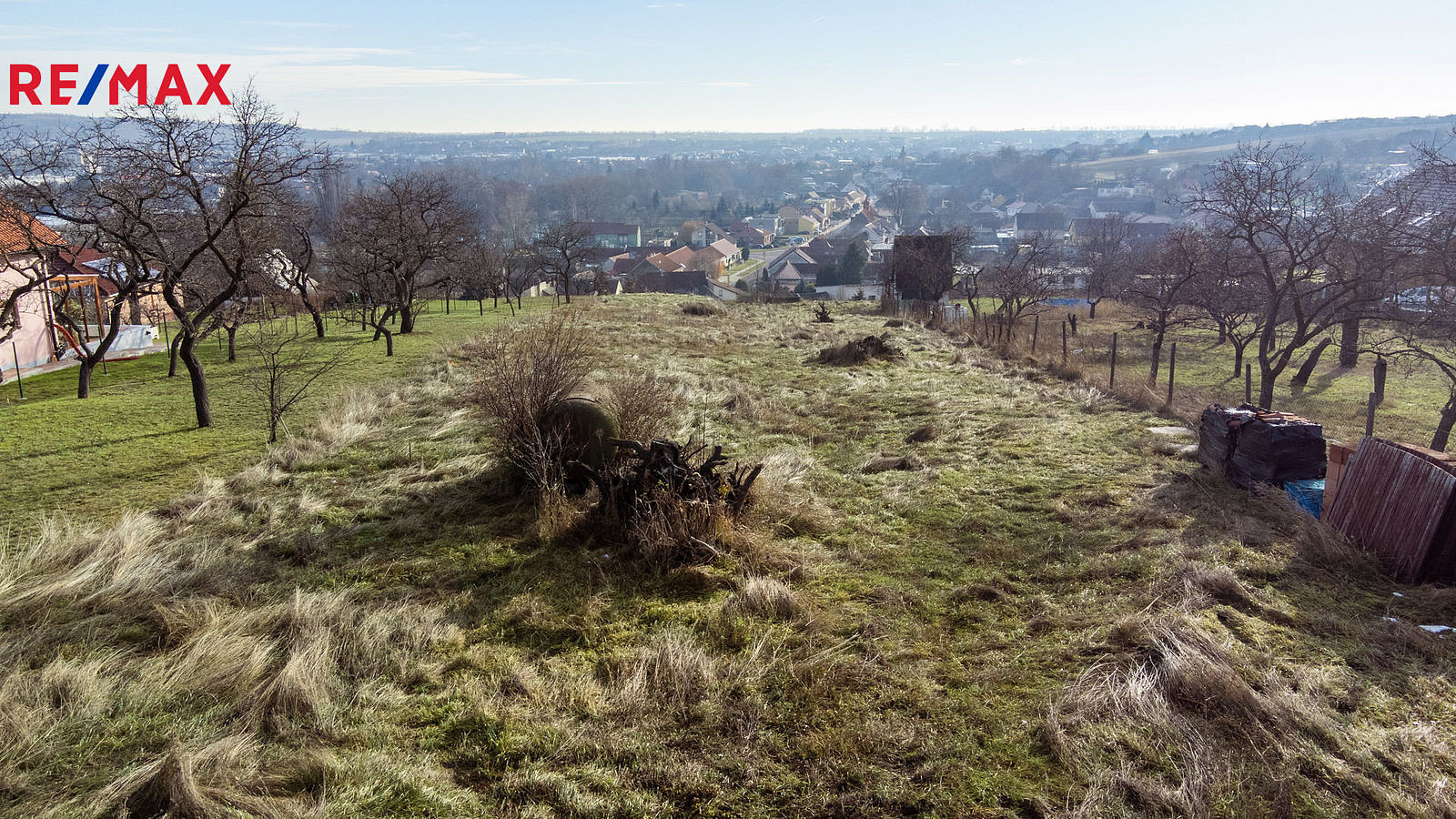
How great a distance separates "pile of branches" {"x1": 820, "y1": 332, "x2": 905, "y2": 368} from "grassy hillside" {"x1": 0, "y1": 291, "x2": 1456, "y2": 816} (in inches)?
381

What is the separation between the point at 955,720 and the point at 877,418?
27.1 feet

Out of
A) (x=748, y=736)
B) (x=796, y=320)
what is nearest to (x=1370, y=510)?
(x=748, y=736)

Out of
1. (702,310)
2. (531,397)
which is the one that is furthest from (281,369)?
(702,310)

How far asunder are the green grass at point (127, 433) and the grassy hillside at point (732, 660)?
0.90 meters

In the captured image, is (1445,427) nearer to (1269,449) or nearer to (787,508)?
(1269,449)

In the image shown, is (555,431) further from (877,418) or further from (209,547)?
(877,418)

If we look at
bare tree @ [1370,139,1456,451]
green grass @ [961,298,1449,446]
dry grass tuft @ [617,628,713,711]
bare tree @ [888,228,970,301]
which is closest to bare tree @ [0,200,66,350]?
dry grass tuft @ [617,628,713,711]

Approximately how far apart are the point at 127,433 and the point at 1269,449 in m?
→ 13.7

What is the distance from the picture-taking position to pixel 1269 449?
770 centimetres

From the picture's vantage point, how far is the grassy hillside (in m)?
3.67

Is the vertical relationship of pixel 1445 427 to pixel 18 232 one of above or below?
below

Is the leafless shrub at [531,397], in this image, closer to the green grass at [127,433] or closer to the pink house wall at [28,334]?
the green grass at [127,433]

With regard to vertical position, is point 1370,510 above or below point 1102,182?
below

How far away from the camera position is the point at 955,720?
167 inches
